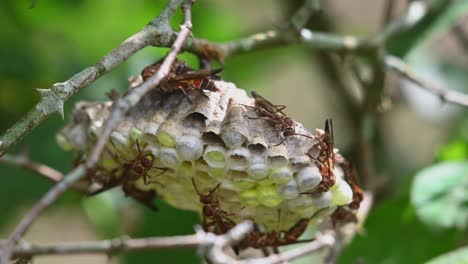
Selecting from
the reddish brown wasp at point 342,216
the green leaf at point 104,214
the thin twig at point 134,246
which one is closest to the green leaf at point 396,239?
the reddish brown wasp at point 342,216

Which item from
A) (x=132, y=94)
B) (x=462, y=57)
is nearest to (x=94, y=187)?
(x=132, y=94)

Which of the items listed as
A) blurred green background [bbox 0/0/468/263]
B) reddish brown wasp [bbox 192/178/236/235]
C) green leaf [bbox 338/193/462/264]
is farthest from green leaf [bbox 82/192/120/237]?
reddish brown wasp [bbox 192/178/236/235]

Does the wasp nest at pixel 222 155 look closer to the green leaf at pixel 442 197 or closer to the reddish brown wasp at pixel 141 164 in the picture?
the reddish brown wasp at pixel 141 164

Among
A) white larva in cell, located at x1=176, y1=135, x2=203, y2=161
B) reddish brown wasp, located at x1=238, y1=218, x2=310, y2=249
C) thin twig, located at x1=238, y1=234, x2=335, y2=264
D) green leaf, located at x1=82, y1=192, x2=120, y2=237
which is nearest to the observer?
thin twig, located at x1=238, y1=234, x2=335, y2=264

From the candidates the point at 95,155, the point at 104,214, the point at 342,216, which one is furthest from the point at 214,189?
the point at 104,214

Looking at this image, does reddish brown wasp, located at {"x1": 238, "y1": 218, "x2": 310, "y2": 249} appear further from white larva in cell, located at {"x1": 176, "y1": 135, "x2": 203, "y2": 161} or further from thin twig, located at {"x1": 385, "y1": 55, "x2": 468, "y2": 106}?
thin twig, located at {"x1": 385, "y1": 55, "x2": 468, "y2": 106}

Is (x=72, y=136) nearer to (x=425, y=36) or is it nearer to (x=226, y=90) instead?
A: (x=226, y=90)
